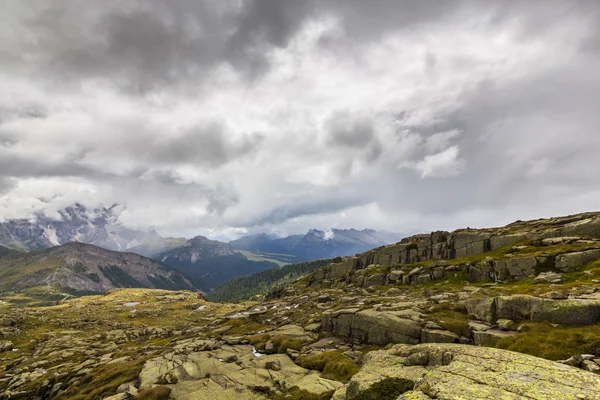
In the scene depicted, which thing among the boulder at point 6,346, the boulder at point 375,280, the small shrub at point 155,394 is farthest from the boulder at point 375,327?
the boulder at point 6,346

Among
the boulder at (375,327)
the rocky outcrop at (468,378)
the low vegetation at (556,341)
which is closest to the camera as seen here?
the rocky outcrop at (468,378)

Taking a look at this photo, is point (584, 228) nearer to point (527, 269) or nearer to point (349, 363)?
point (527, 269)

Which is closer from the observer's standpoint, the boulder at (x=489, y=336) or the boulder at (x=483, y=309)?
the boulder at (x=489, y=336)

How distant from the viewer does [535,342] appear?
2444 cm

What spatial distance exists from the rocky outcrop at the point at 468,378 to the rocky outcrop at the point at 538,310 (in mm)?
13855

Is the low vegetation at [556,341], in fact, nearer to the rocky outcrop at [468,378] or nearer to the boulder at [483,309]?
the rocky outcrop at [468,378]

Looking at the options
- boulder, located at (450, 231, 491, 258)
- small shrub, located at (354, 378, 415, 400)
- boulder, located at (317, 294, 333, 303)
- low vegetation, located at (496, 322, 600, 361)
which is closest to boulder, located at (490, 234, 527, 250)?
boulder, located at (450, 231, 491, 258)

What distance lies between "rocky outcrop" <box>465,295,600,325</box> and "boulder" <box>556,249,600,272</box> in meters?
33.5

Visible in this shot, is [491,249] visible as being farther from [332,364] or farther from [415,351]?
[415,351]

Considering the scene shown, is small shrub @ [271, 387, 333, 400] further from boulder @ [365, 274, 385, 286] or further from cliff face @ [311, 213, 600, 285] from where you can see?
boulder @ [365, 274, 385, 286]

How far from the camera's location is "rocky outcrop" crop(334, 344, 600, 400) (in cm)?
1483

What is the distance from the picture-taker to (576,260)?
178 feet

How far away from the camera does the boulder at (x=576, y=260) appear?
53.4m

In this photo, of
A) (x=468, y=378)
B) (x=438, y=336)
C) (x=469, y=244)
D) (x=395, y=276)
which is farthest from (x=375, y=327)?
(x=469, y=244)
